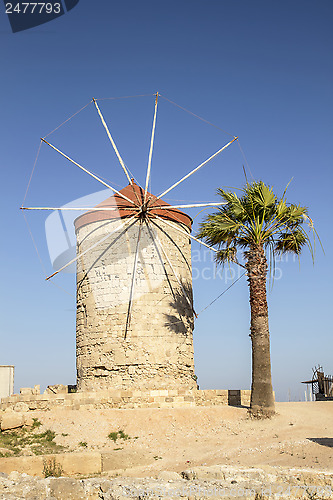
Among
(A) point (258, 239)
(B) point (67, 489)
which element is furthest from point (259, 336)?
(B) point (67, 489)

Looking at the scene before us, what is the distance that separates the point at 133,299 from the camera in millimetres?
16812

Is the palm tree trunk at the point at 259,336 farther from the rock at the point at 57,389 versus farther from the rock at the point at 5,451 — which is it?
the rock at the point at 57,389

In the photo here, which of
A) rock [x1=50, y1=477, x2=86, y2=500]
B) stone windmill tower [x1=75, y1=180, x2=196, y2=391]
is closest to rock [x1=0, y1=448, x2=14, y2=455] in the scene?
rock [x1=50, y1=477, x2=86, y2=500]

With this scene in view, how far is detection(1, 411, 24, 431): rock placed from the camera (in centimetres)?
1236

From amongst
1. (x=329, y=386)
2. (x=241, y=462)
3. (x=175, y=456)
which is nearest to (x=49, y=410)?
(x=175, y=456)

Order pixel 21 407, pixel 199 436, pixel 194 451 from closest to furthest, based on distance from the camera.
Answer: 1. pixel 194 451
2. pixel 199 436
3. pixel 21 407

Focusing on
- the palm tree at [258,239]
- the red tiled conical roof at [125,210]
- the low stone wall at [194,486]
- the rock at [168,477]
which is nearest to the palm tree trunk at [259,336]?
the palm tree at [258,239]

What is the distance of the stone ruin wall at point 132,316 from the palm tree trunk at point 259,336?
4.02 meters

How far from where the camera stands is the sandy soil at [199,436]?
981 centimetres

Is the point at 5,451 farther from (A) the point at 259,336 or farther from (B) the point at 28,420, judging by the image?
(A) the point at 259,336

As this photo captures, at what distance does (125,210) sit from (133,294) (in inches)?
124

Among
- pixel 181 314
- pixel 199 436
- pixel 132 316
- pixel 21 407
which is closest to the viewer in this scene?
pixel 199 436

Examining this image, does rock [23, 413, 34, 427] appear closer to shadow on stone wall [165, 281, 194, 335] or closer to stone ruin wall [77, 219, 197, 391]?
stone ruin wall [77, 219, 197, 391]

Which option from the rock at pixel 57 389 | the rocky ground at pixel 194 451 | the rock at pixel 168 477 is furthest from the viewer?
the rock at pixel 57 389
